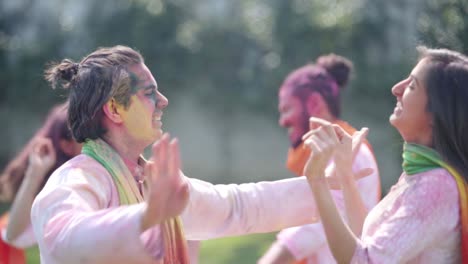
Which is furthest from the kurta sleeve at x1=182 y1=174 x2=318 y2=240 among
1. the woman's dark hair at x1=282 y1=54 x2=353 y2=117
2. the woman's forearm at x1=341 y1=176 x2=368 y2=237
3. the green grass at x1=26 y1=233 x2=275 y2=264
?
the green grass at x1=26 y1=233 x2=275 y2=264

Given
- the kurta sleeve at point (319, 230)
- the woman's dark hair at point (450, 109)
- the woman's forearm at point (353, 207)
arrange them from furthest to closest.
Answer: the kurta sleeve at point (319, 230) → the woman's forearm at point (353, 207) → the woman's dark hair at point (450, 109)

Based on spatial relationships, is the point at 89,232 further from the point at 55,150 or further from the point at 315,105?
the point at 315,105

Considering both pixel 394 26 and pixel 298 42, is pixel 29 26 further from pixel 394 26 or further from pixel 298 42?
pixel 394 26

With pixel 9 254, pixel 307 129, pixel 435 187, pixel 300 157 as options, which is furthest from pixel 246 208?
pixel 9 254

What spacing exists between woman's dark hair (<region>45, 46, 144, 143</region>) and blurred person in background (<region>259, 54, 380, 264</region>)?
1.38 metres

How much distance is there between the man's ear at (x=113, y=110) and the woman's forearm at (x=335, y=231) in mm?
783

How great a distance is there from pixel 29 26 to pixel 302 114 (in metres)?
10.6

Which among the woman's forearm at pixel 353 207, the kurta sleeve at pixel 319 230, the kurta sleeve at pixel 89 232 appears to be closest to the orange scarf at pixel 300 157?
the kurta sleeve at pixel 319 230

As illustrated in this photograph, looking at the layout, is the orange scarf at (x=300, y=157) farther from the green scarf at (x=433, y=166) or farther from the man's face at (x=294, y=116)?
the green scarf at (x=433, y=166)

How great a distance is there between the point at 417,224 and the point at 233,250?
5.77 metres

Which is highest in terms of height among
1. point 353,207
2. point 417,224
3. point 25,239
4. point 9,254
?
point 417,224

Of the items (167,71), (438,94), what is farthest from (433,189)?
(167,71)

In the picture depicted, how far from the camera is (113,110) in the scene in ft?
8.38

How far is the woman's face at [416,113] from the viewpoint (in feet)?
8.38
